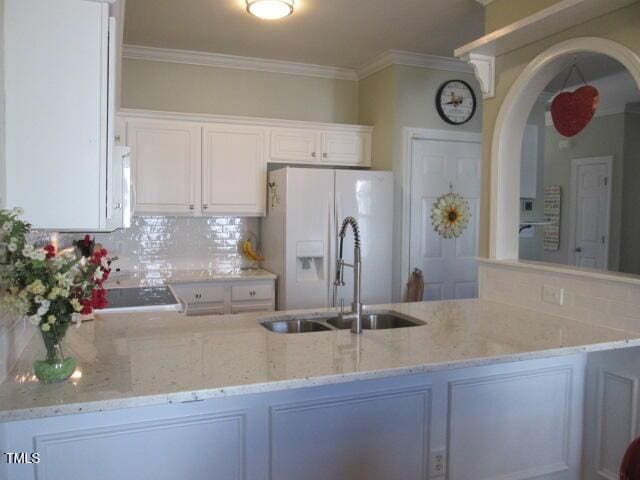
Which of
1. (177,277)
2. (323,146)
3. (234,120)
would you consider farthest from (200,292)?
(323,146)

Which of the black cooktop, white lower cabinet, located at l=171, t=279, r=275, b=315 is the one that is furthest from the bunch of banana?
the black cooktop

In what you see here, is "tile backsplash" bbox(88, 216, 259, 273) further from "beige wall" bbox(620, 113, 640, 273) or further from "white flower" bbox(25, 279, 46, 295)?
"beige wall" bbox(620, 113, 640, 273)

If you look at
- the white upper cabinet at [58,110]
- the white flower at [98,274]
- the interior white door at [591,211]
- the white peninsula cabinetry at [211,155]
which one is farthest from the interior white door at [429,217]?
the white flower at [98,274]

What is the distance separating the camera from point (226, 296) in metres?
3.91

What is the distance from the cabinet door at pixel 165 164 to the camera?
385cm

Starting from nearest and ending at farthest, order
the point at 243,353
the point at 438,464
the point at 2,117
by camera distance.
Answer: the point at 2,117 < the point at 243,353 < the point at 438,464

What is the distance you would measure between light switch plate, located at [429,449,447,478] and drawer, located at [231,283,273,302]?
2.17 metres

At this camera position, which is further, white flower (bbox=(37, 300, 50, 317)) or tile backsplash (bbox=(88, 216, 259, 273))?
tile backsplash (bbox=(88, 216, 259, 273))

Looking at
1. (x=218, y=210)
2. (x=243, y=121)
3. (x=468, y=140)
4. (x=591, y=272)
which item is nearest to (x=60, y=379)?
(x=591, y=272)

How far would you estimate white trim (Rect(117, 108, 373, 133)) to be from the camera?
3.83m

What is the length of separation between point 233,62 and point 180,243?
160cm

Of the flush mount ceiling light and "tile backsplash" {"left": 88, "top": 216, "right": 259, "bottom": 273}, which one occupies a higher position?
the flush mount ceiling light

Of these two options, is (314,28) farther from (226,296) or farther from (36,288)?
(36,288)

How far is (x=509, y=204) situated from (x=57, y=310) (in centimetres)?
235
